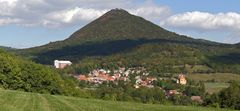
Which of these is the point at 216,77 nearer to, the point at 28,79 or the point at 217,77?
the point at 217,77

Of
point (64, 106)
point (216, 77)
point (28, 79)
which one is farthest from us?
point (216, 77)

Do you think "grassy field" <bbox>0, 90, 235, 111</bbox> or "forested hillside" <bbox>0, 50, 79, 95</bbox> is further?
"forested hillside" <bbox>0, 50, 79, 95</bbox>

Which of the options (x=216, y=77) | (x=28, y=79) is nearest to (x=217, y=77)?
(x=216, y=77)

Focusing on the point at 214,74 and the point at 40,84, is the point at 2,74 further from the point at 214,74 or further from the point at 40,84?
the point at 214,74

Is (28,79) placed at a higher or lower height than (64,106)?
higher

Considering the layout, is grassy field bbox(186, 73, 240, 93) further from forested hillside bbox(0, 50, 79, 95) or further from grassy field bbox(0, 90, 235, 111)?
grassy field bbox(0, 90, 235, 111)

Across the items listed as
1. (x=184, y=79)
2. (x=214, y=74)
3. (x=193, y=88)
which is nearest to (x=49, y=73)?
(x=193, y=88)

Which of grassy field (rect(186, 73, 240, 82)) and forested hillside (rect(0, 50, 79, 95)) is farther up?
forested hillside (rect(0, 50, 79, 95))

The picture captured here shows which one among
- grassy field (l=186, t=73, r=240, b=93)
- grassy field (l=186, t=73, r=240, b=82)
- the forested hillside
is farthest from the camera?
grassy field (l=186, t=73, r=240, b=82)

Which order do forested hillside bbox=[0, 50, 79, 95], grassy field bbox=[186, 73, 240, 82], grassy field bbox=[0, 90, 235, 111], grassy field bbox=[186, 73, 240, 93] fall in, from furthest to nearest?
grassy field bbox=[186, 73, 240, 82], grassy field bbox=[186, 73, 240, 93], forested hillside bbox=[0, 50, 79, 95], grassy field bbox=[0, 90, 235, 111]

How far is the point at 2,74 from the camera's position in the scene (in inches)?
3118

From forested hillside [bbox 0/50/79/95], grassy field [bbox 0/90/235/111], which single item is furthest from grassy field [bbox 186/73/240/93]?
grassy field [bbox 0/90/235/111]

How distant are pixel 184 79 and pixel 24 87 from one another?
10143 centimetres

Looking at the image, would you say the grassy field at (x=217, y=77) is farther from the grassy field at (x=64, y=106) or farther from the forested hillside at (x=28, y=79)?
the grassy field at (x=64, y=106)
